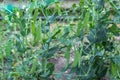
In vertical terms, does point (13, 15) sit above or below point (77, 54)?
above

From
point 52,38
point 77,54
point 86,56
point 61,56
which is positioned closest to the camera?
point 77,54

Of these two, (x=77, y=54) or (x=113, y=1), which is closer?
(x=77, y=54)

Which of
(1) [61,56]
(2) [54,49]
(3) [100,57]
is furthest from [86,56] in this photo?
(1) [61,56]

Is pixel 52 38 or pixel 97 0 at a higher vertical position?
pixel 97 0

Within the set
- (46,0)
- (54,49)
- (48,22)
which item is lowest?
(54,49)

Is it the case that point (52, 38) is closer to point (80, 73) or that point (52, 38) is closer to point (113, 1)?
point (80, 73)

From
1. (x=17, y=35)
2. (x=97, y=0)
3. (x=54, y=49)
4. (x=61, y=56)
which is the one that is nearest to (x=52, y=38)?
(x=54, y=49)

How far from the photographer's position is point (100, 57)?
1729 millimetres

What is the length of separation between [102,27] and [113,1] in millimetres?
199

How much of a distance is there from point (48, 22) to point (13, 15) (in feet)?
0.56

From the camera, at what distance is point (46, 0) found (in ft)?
5.57

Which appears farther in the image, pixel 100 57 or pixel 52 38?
pixel 100 57

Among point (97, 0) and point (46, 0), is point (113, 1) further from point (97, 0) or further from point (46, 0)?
point (46, 0)

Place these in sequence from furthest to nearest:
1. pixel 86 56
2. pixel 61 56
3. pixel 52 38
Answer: pixel 61 56 → pixel 86 56 → pixel 52 38
